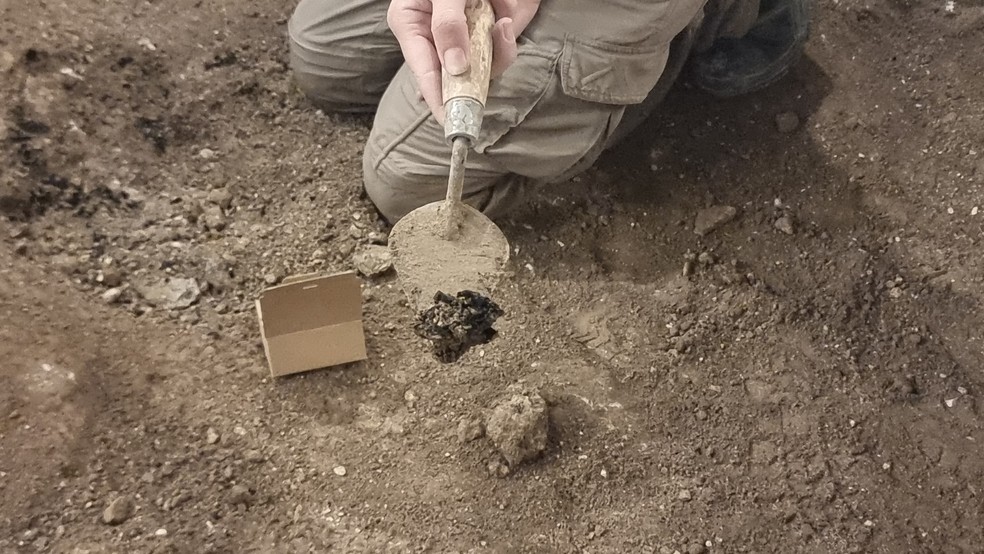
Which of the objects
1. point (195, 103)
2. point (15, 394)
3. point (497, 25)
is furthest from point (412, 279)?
point (195, 103)

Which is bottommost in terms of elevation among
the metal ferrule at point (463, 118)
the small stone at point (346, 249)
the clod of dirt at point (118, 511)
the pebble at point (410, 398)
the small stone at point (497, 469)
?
the small stone at point (497, 469)

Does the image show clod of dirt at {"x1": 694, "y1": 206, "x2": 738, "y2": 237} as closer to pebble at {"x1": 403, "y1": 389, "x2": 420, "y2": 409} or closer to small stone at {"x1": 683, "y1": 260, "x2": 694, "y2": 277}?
small stone at {"x1": 683, "y1": 260, "x2": 694, "y2": 277}

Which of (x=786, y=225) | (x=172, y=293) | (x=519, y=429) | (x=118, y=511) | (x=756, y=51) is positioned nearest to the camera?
(x=118, y=511)

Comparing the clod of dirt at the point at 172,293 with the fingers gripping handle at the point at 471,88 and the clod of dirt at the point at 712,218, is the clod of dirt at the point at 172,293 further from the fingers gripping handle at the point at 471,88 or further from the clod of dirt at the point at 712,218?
the clod of dirt at the point at 712,218

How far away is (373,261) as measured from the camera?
51.7 inches

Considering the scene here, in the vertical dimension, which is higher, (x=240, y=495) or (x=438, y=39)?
(x=438, y=39)

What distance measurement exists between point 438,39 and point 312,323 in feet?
Answer: 1.46

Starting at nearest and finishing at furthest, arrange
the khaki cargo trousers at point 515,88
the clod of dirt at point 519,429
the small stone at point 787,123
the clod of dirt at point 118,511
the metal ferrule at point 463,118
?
the metal ferrule at point 463,118, the clod of dirt at point 118,511, the clod of dirt at point 519,429, the khaki cargo trousers at point 515,88, the small stone at point 787,123

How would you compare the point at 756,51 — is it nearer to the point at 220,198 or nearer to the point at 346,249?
the point at 346,249

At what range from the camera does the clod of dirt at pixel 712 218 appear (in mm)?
1439

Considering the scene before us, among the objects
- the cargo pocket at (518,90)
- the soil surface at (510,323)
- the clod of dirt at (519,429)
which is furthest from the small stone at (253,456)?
the cargo pocket at (518,90)

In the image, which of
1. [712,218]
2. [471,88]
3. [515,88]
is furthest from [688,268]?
[471,88]

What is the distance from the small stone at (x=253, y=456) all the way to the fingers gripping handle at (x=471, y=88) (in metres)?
0.54

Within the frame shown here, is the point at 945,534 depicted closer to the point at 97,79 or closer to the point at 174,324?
the point at 174,324
